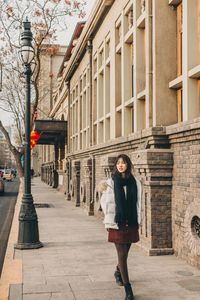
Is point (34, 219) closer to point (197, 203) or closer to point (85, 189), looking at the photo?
point (197, 203)

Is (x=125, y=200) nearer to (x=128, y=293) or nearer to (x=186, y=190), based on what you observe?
(x=128, y=293)

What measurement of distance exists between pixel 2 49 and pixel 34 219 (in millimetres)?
16711

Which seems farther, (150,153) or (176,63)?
(176,63)

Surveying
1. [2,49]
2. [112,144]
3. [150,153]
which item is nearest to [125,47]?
[112,144]

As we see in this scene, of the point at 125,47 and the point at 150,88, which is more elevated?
the point at 125,47

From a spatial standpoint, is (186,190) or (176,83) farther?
(176,83)

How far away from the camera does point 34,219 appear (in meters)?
10.0

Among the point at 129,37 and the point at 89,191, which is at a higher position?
the point at 129,37

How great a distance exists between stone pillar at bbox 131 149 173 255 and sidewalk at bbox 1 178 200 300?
34 centimetres

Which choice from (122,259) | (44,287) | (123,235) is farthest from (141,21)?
(44,287)

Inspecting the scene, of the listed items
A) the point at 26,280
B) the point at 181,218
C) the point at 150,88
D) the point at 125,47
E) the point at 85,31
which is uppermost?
the point at 85,31

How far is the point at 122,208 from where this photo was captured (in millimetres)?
5898

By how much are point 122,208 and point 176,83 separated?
419 centimetres

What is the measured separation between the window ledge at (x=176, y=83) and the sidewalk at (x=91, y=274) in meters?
3.36
